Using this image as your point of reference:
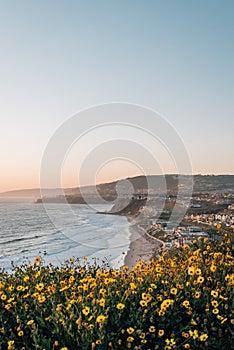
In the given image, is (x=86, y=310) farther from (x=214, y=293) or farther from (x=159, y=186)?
(x=159, y=186)

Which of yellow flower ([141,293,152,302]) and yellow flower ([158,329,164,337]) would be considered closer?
yellow flower ([158,329,164,337])

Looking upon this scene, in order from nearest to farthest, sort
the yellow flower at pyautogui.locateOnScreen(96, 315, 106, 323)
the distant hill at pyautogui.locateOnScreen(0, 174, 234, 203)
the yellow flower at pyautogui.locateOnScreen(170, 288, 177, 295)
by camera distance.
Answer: the yellow flower at pyautogui.locateOnScreen(96, 315, 106, 323) < the yellow flower at pyautogui.locateOnScreen(170, 288, 177, 295) < the distant hill at pyautogui.locateOnScreen(0, 174, 234, 203)

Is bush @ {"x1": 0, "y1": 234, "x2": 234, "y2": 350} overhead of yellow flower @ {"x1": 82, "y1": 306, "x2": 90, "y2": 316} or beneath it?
beneath

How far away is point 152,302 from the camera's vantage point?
3695 mm

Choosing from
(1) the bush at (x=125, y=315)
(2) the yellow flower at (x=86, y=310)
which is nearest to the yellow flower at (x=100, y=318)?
(1) the bush at (x=125, y=315)

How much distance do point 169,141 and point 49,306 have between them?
28.7ft

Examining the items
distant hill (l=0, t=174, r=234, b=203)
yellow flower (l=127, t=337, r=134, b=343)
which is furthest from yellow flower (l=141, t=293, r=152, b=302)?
distant hill (l=0, t=174, r=234, b=203)

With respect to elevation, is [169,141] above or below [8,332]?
above

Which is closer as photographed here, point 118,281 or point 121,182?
point 118,281

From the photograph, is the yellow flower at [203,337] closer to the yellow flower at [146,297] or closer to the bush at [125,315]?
the bush at [125,315]

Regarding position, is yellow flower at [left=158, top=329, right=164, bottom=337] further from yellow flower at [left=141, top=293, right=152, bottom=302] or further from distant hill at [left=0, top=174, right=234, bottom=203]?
distant hill at [left=0, top=174, right=234, bottom=203]

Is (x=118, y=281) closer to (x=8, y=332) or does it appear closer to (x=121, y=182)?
(x=8, y=332)

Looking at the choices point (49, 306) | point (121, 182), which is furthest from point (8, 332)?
point (121, 182)

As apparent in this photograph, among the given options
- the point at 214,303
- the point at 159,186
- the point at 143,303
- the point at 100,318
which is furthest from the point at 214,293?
the point at 159,186
